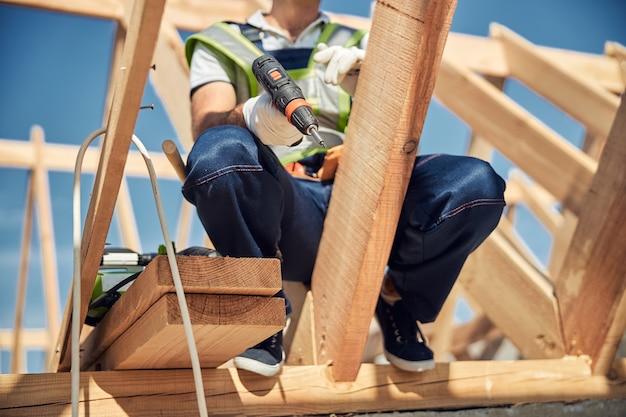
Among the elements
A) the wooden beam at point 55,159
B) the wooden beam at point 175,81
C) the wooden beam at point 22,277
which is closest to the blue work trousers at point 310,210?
the wooden beam at point 175,81

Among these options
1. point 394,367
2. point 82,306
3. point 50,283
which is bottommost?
point 50,283

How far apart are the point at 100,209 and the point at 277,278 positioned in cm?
33

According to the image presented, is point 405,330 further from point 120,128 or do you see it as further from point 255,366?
point 120,128

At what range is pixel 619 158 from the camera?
216cm

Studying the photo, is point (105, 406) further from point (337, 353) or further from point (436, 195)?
point (436, 195)

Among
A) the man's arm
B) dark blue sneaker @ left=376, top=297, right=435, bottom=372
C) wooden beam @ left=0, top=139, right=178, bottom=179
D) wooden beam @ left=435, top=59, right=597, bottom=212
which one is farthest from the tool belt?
wooden beam @ left=0, top=139, right=178, bottom=179

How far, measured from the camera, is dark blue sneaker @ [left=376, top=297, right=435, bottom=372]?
1.93 m

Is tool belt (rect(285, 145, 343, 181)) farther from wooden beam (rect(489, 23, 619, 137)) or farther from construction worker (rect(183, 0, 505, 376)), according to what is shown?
wooden beam (rect(489, 23, 619, 137))

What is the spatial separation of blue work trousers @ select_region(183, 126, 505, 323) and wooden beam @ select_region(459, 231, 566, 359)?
500mm

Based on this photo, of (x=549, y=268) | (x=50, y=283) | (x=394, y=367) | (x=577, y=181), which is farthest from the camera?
(x=549, y=268)

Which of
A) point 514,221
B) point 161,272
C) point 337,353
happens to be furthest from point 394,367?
point 514,221

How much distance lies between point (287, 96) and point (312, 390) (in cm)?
68

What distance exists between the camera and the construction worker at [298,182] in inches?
67.1

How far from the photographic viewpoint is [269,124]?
1.69m
